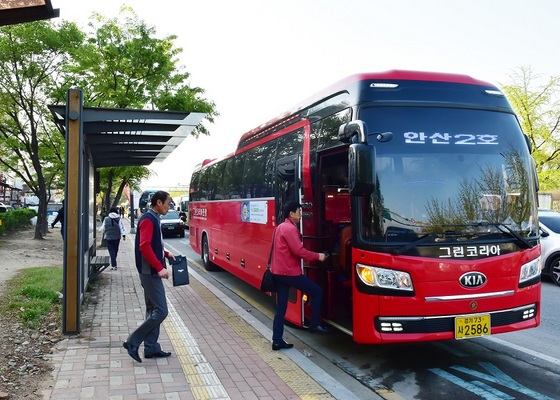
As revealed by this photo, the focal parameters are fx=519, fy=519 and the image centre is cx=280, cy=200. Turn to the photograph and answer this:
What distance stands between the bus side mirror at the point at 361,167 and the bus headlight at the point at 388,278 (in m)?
0.82

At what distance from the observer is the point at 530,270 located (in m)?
5.52

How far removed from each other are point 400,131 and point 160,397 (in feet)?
11.4

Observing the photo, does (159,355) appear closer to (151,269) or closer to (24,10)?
(151,269)

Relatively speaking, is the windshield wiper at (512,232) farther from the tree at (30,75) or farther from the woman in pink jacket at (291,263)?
the tree at (30,75)

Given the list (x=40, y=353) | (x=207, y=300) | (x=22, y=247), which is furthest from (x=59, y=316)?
(x=22, y=247)

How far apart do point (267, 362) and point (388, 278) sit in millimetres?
1718

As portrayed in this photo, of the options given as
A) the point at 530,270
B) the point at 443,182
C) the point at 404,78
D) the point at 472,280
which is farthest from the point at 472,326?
the point at 404,78

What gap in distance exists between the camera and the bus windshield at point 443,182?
5.21 metres

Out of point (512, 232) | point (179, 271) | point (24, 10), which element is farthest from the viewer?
point (179, 271)

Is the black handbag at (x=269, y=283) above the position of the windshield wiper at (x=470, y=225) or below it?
below

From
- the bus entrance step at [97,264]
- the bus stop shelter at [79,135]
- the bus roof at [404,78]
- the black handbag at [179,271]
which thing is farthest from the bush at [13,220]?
the bus roof at [404,78]

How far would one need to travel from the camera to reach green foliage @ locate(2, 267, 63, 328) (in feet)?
24.8

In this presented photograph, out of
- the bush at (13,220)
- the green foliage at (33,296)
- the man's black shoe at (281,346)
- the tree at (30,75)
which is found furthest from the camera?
the bush at (13,220)

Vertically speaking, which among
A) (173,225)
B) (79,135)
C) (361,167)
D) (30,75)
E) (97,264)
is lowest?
(97,264)
